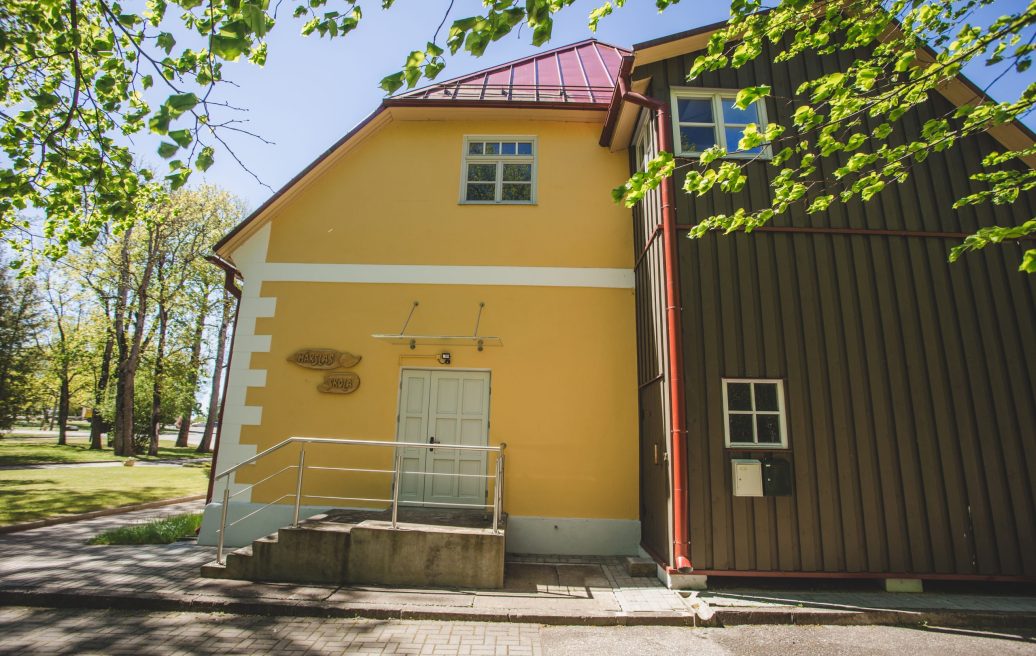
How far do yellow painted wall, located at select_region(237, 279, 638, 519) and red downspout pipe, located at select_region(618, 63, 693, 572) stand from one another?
164 cm

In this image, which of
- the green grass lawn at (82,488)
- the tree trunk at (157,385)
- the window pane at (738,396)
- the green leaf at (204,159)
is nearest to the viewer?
the green leaf at (204,159)

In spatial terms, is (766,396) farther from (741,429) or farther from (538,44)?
(538,44)

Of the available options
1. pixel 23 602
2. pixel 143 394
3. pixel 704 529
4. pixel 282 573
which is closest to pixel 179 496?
pixel 23 602

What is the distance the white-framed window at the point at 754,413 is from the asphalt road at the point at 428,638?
1.91 metres

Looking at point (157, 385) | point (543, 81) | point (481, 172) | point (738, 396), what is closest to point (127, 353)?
point (157, 385)

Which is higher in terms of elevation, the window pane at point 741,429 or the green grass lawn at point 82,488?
the window pane at point 741,429

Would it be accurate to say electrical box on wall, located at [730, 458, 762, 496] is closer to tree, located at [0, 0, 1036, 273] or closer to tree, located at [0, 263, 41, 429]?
tree, located at [0, 0, 1036, 273]

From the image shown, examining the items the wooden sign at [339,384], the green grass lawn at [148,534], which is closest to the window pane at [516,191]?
the wooden sign at [339,384]

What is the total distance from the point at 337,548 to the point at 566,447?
3.34 metres

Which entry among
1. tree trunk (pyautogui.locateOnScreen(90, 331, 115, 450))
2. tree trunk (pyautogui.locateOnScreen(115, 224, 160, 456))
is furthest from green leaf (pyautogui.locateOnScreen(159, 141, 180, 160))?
tree trunk (pyautogui.locateOnScreen(90, 331, 115, 450))

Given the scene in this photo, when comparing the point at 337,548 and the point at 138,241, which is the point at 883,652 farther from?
the point at 138,241

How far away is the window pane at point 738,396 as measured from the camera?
594 cm

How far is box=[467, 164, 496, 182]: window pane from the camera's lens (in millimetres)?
8547

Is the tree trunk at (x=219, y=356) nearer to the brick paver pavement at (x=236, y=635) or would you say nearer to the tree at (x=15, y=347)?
the tree at (x=15, y=347)
